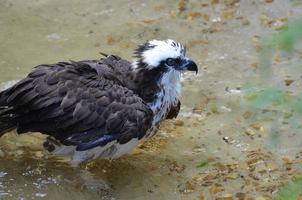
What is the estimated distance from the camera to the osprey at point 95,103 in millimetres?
5293

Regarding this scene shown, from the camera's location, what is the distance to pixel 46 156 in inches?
229

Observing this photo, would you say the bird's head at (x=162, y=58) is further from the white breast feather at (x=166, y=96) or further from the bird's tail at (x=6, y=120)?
the bird's tail at (x=6, y=120)

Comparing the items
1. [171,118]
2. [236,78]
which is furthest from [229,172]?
[236,78]

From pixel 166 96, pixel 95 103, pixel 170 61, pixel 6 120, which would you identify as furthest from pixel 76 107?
pixel 170 61

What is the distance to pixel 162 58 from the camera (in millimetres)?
5680

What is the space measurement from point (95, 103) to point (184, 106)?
1.50 m

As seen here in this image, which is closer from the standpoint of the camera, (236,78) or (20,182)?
(20,182)

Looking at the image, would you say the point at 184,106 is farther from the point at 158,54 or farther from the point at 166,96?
the point at 158,54

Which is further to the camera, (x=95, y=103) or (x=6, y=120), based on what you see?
(x=6, y=120)

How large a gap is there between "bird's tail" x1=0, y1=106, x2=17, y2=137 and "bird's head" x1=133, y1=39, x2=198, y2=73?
1.17 meters

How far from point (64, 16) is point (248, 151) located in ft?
12.5

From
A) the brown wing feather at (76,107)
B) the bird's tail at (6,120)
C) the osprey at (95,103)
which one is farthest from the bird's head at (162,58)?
the bird's tail at (6,120)

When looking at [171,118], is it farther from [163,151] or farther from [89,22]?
[89,22]

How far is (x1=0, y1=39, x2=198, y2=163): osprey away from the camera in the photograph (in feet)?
17.4
